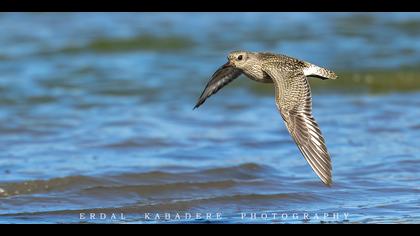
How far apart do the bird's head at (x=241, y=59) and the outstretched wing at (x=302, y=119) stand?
0.34 metres

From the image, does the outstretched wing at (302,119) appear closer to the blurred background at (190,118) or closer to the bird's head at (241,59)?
the bird's head at (241,59)

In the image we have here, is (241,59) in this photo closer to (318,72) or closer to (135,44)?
(318,72)

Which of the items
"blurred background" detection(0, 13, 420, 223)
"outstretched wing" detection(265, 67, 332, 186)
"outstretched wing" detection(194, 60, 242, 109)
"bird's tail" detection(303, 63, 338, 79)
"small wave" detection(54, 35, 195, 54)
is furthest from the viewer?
"small wave" detection(54, 35, 195, 54)

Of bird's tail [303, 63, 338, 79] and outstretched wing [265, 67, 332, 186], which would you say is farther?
bird's tail [303, 63, 338, 79]

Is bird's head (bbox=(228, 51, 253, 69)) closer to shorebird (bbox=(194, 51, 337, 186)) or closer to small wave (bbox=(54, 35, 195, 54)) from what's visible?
shorebird (bbox=(194, 51, 337, 186))

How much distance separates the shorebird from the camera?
6113 millimetres

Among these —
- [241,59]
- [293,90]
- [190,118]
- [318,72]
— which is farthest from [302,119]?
Result: [190,118]

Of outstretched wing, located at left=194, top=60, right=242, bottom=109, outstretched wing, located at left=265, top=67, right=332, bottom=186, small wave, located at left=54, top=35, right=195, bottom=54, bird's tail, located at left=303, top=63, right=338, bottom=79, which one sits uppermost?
small wave, located at left=54, top=35, right=195, bottom=54

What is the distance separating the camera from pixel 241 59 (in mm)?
7426

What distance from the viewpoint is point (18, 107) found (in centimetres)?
1116

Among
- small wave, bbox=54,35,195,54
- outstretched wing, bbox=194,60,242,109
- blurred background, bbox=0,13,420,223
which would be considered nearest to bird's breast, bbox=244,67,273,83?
outstretched wing, bbox=194,60,242,109

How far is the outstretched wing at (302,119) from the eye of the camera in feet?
19.9

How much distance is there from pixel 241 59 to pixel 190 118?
324 centimetres
